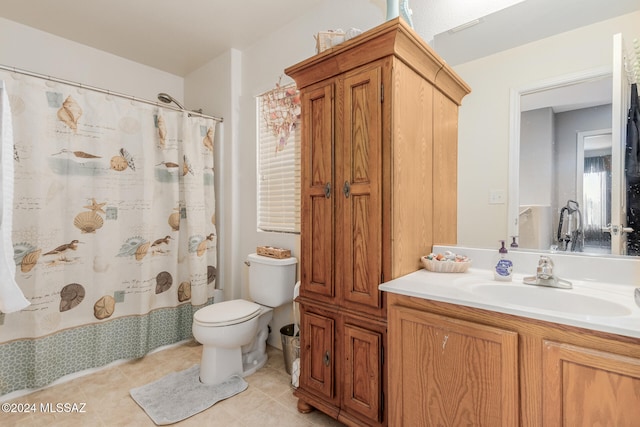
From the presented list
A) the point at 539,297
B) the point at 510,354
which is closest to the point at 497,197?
the point at 539,297

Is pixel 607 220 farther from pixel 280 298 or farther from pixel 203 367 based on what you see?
pixel 203 367

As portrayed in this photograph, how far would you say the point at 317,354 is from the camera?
159 centimetres

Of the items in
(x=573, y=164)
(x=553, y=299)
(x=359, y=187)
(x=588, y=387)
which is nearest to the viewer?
(x=588, y=387)

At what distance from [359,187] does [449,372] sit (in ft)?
2.62

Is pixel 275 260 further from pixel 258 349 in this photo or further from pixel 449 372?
pixel 449 372

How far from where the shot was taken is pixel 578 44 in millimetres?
1293

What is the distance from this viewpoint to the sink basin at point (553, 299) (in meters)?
1.04

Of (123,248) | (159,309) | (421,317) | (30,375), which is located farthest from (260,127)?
(30,375)

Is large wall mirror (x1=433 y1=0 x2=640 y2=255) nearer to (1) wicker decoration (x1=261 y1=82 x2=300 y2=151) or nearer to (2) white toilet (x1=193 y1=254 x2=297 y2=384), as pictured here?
(1) wicker decoration (x1=261 y1=82 x2=300 y2=151)

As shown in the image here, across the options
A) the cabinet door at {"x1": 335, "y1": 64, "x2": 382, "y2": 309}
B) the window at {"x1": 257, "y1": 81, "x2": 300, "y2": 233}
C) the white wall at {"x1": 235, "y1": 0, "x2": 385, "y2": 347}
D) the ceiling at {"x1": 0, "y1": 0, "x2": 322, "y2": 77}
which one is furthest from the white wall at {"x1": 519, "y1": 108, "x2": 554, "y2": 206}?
the ceiling at {"x1": 0, "y1": 0, "x2": 322, "y2": 77}

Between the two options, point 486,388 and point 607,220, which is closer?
point 486,388

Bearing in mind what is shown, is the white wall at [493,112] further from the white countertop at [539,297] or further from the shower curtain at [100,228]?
the shower curtain at [100,228]

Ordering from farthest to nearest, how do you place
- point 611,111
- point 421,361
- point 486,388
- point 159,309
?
point 159,309 < point 611,111 < point 421,361 < point 486,388

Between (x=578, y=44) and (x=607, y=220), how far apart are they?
2.44 feet
